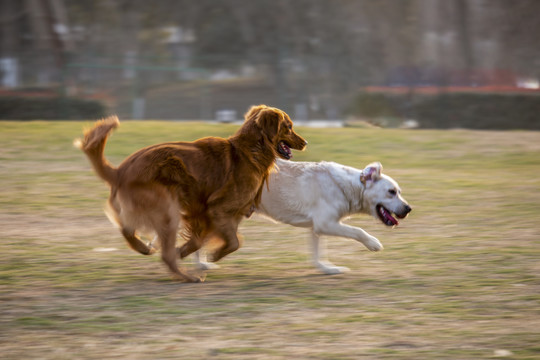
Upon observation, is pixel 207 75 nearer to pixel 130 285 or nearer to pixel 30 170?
pixel 30 170

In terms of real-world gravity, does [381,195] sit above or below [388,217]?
above

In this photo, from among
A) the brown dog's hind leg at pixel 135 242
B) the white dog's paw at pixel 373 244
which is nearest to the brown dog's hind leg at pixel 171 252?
the brown dog's hind leg at pixel 135 242

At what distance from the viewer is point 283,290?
634cm

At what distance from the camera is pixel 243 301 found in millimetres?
5953

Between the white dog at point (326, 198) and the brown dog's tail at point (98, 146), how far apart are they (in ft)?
4.68

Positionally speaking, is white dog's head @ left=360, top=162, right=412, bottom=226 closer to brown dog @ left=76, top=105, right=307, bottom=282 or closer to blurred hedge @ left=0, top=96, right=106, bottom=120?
brown dog @ left=76, top=105, right=307, bottom=282

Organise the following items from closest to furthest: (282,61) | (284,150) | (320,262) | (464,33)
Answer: (284,150), (320,262), (282,61), (464,33)

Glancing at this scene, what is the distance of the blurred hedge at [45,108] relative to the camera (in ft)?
78.2

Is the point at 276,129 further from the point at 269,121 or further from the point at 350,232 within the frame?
the point at 350,232

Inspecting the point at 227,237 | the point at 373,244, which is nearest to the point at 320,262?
the point at 373,244

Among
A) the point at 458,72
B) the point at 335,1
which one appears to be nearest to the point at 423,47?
the point at 335,1

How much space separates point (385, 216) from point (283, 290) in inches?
60.2

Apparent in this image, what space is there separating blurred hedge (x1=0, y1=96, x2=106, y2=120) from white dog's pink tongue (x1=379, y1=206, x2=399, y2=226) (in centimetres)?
1803

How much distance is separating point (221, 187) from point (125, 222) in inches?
34.9
